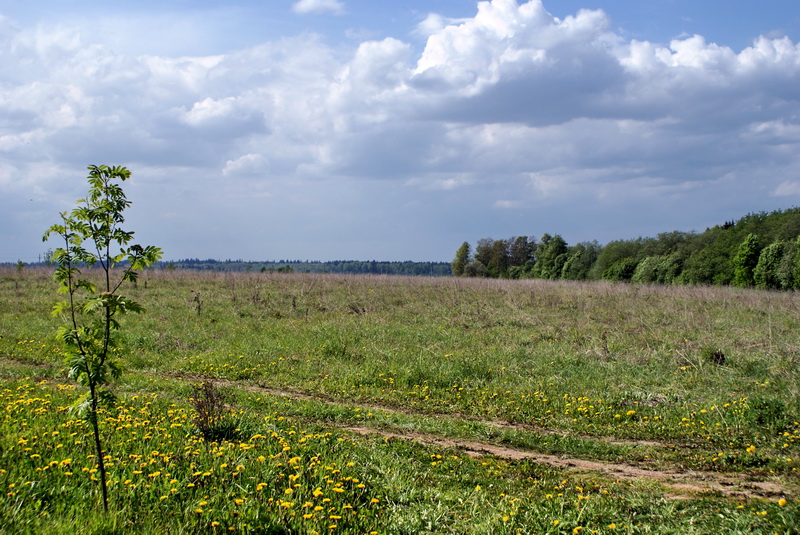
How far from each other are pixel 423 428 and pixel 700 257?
126 ft

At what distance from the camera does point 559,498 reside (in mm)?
4938

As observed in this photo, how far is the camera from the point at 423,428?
7754 millimetres

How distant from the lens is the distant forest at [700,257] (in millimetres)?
31781

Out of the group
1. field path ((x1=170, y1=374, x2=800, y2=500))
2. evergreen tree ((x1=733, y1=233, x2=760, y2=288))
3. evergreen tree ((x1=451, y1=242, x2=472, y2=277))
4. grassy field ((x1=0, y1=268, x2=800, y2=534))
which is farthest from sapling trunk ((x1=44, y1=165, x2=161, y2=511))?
evergreen tree ((x1=451, y1=242, x2=472, y2=277))

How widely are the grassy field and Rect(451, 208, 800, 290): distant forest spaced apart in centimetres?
1757

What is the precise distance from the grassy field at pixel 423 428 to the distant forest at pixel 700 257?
57.6 feet

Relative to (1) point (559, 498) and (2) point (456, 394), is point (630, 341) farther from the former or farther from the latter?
(1) point (559, 498)

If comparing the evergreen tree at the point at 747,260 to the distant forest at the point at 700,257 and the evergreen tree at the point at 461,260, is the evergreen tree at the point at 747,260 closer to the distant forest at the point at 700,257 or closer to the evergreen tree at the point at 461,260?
the distant forest at the point at 700,257

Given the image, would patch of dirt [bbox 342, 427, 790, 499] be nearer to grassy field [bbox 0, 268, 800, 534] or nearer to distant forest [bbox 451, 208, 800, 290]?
grassy field [bbox 0, 268, 800, 534]

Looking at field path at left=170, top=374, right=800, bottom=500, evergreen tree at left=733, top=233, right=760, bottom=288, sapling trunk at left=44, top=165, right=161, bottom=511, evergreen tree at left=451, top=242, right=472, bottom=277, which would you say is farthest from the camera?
evergreen tree at left=451, top=242, right=472, bottom=277

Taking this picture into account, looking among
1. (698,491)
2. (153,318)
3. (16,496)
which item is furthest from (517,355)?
(153,318)

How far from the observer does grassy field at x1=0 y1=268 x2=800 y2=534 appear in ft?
14.3

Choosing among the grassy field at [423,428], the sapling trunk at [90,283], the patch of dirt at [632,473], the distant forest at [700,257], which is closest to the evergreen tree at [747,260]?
Answer: the distant forest at [700,257]

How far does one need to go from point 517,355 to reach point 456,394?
3.07 m
